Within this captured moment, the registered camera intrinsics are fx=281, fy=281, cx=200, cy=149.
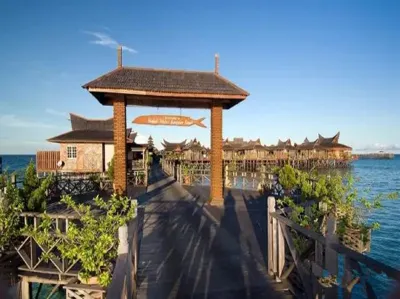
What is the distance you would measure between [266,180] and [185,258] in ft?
36.4

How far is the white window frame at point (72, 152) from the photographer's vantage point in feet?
87.6

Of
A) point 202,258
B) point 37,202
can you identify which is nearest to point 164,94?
point 37,202

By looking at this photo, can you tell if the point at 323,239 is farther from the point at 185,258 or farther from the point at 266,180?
the point at 266,180

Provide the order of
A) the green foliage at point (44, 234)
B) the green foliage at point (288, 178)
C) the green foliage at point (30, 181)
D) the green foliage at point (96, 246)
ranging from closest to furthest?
the green foliage at point (96, 246), the green foliage at point (44, 234), the green foliage at point (30, 181), the green foliage at point (288, 178)

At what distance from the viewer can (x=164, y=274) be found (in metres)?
5.45

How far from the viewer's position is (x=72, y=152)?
26719 mm

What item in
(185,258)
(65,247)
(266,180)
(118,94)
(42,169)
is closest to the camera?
(65,247)

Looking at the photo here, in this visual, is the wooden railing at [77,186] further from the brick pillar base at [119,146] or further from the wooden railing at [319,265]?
the wooden railing at [319,265]

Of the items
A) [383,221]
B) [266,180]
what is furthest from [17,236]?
[383,221]

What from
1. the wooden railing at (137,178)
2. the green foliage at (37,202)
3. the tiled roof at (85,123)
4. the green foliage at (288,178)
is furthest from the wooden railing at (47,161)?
the green foliage at (288,178)

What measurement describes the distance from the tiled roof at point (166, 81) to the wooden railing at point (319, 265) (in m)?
7.27

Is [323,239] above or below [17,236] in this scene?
above

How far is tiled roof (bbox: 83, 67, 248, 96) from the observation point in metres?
11.2

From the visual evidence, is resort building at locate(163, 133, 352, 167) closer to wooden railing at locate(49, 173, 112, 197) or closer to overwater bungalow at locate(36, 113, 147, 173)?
overwater bungalow at locate(36, 113, 147, 173)
